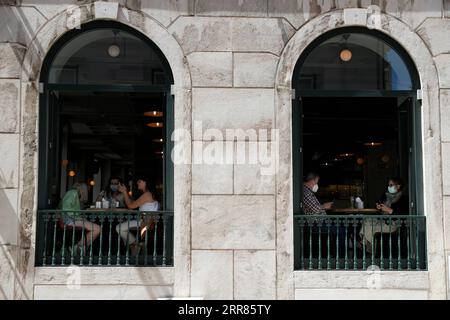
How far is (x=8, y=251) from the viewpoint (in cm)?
798

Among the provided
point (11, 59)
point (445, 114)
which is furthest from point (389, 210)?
point (11, 59)

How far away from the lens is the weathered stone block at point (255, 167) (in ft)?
27.0

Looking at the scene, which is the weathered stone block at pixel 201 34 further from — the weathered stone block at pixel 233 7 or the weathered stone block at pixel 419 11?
the weathered stone block at pixel 419 11

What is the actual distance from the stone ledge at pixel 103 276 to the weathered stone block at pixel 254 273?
1.04m

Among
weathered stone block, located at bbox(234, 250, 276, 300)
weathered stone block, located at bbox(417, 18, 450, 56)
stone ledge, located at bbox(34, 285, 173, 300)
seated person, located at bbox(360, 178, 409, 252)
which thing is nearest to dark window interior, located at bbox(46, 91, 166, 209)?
stone ledge, located at bbox(34, 285, 173, 300)

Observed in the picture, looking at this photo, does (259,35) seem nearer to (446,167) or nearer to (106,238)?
(446,167)

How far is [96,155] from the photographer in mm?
14695

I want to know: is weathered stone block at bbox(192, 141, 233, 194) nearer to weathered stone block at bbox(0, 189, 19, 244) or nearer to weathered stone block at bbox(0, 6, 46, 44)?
weathered stone block at bbox(0, 189, 19, 244)

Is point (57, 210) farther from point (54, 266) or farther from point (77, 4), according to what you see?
point (77, 4)

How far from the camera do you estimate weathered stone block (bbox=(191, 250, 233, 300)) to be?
808cm

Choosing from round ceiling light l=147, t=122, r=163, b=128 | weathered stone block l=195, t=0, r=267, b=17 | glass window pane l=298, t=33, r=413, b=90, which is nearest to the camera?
weathered stone block l=195, t=0, r=267, b=17

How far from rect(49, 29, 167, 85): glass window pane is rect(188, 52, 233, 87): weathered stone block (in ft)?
1.77

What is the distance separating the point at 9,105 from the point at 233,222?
12.2 feet
